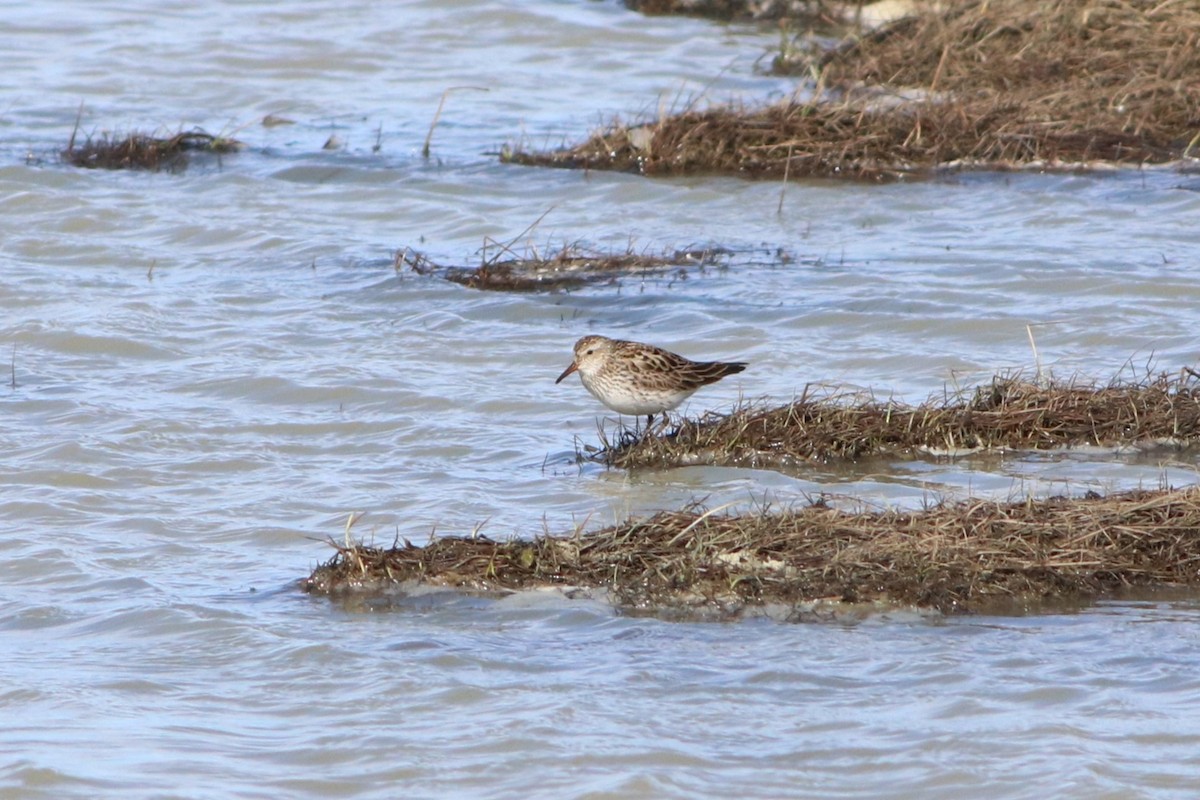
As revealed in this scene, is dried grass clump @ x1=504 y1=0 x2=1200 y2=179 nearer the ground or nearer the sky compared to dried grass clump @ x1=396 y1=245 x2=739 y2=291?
nearer the sky

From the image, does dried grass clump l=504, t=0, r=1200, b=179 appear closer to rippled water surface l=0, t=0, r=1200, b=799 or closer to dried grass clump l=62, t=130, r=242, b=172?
rippled water surface l=0, t=0, r=1200, b=799

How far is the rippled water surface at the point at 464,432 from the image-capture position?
17.7ft

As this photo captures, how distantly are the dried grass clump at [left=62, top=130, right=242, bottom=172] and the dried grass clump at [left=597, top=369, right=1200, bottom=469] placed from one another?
818 cm

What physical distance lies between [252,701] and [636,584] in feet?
4.90

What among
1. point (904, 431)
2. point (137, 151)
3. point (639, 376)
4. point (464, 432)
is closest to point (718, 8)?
point (137, 151)

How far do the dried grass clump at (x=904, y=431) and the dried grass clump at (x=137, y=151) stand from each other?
8.18 meters

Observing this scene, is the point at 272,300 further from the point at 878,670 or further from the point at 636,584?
the point at 878,670

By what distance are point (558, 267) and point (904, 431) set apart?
4335 mm

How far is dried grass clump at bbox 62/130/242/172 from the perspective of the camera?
1516 centimetres

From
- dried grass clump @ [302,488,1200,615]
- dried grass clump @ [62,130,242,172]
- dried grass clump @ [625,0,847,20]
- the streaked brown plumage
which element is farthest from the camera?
dried grass clump @ [625,0,847,20]

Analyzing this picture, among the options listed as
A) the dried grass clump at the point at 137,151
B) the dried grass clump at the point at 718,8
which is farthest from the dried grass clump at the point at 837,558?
the dried grass clump at the point at 718,8

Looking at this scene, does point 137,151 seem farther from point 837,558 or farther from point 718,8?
point 837,558

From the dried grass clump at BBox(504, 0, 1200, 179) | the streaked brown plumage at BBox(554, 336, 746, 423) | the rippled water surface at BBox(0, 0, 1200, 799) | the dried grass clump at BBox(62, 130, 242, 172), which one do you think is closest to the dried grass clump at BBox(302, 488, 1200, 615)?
the rippled water surface at BBox(0, 0, 1200, 799)

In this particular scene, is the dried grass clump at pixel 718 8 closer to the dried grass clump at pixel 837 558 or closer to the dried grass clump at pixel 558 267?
the dried grass clump at pixel 558 267
